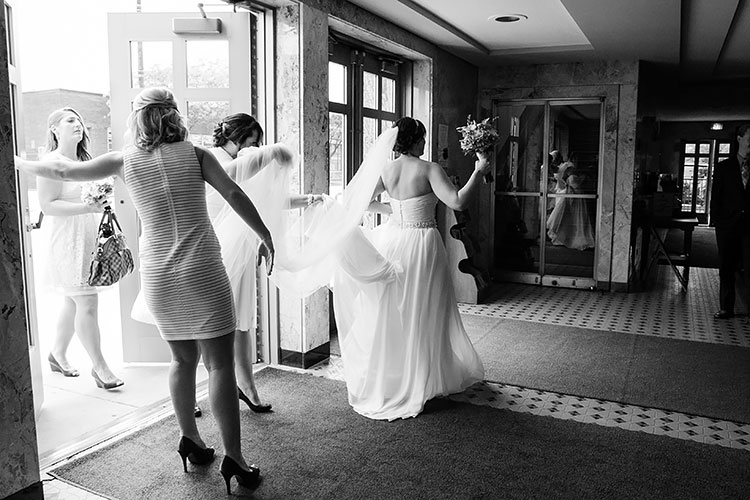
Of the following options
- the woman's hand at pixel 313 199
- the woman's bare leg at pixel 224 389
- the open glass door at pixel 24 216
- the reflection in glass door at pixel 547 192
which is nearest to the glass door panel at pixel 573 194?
the reflection in glass door at pixel 547 192

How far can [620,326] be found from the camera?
5.71 m

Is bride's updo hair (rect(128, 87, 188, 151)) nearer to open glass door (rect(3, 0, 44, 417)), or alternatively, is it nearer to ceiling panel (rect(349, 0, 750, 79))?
open glass door (rect(3, 0, 44, 417))

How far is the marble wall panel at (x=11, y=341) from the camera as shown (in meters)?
2.29

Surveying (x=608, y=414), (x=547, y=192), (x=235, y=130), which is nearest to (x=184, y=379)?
(x=235, y=130)

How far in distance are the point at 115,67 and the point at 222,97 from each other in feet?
2.23

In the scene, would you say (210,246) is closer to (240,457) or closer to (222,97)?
(240,457)

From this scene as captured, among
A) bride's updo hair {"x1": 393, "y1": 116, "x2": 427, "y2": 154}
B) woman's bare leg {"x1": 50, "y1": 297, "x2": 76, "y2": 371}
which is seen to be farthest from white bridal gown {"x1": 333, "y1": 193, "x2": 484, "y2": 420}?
woman's bare leg {"x1": 50, "y1": 297, "x2": 76, "y2": 371}

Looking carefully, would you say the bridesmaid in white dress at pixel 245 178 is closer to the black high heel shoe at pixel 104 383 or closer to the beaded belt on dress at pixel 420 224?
the beaded belt on dress at pixel 420 224

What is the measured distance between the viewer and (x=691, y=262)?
33.0ft

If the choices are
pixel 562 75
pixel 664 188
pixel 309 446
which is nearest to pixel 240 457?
pixel 309 446

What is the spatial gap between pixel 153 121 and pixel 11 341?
98cm

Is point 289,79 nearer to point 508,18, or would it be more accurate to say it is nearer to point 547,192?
point 508,18

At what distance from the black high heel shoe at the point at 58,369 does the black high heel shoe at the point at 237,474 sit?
1.91m

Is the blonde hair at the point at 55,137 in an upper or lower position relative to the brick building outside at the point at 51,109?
lower
